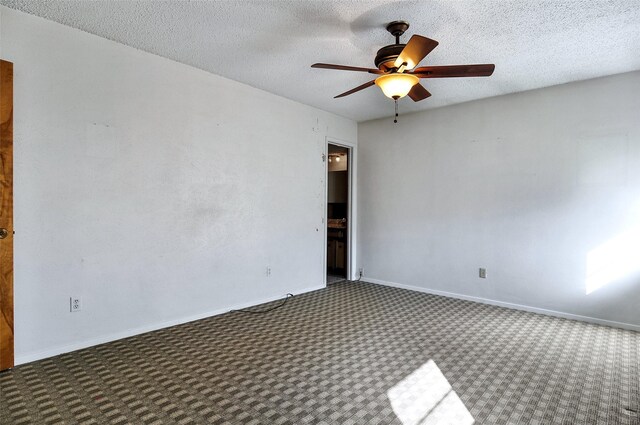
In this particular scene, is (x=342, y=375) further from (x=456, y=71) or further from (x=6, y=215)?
(x=6, y=215)

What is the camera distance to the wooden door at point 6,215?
2.45 metres

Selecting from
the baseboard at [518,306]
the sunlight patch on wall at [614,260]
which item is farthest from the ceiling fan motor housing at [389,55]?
the baseboard at [518,306]

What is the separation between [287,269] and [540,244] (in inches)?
124

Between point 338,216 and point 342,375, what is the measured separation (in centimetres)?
433

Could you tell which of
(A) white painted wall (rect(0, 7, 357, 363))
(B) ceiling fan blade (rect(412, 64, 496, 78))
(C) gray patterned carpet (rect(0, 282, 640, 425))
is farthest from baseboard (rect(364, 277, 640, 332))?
(B) ceiling fan blade (rect(412, 64, 496, 78))

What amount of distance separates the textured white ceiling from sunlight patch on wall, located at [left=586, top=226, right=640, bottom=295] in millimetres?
1753

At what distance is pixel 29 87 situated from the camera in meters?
2.65

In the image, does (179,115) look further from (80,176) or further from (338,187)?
(338,187)

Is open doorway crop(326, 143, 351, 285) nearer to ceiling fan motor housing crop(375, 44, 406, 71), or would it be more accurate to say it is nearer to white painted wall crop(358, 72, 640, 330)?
white painted wall crop(358, 72, 640, 330)

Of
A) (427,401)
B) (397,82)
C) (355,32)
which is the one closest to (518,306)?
(427,401)

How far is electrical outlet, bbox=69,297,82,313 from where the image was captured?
2.85 m

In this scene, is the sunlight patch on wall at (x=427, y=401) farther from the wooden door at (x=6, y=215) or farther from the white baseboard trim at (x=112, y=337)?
the wooden door at (x=6, y=215)

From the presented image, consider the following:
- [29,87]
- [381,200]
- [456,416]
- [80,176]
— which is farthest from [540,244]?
[29,87]

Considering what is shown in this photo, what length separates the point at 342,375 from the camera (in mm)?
2498
